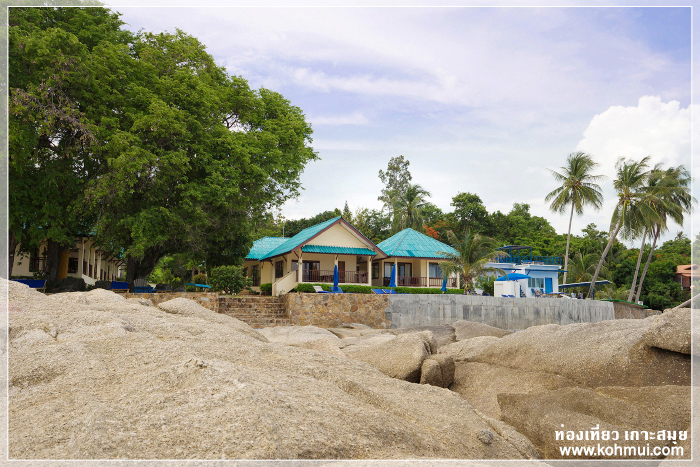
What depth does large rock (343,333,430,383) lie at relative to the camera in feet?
20.0

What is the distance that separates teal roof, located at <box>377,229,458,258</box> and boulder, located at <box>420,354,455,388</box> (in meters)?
21.6

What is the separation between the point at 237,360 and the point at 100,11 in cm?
1901

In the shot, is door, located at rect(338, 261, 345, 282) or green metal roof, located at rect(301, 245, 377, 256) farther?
door, located at rect(338, 261, 345, 282)

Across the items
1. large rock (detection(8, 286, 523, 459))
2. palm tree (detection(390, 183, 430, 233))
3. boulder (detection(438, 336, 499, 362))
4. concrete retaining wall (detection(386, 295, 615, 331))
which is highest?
palm tree (detection(390, 183, 430, 233))

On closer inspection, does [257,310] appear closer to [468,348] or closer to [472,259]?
[472,259]

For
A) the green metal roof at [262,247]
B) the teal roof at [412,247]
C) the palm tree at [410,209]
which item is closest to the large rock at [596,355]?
the teal roof at [412,247]

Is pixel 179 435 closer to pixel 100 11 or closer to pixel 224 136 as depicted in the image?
pixel 224 136

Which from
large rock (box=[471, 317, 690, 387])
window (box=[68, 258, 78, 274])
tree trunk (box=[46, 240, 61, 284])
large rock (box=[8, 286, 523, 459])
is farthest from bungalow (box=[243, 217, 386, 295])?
large rock (box=[8, 286, 523, 459])

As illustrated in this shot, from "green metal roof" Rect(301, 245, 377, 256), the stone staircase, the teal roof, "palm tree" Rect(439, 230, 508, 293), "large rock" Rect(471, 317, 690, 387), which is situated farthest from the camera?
the teal roof

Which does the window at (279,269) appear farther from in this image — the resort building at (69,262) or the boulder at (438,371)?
the boulder at (438,371)

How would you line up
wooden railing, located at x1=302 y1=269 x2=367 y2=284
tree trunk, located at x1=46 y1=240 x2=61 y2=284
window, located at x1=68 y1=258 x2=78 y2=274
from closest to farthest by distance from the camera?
tree trunk, located at x1=46 y1=240 x2=61 y2=284
window, located at x1=68 y1=258 x2=78 y2=274
wooden railing, located at x1=302 y1=269 x2=367 y2=284

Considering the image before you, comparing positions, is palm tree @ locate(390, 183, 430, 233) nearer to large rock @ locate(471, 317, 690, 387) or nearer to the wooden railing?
the wooden railing

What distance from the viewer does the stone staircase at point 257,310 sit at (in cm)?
1842

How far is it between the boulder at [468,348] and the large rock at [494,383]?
507mm
